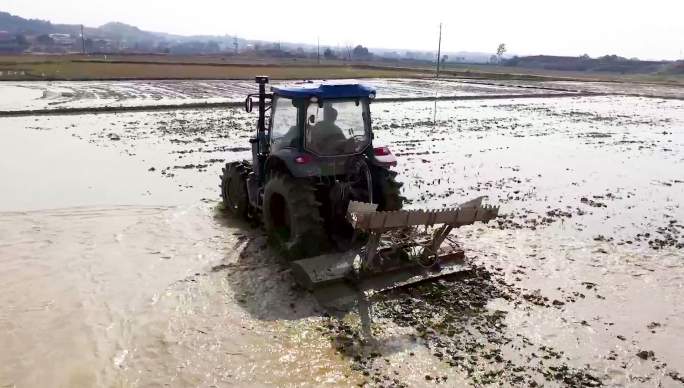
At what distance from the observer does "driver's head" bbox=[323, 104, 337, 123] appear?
248 inches

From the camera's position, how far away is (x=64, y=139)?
1383 cm

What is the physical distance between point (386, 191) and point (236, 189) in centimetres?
257

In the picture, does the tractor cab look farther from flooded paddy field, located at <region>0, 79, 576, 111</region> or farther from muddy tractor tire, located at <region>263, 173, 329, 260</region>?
flooded paddy field, located at <region>0, 79, 576, 111</region>

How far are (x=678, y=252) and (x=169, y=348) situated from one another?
6373 mm

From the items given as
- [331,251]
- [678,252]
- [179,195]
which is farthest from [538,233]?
[179,195]

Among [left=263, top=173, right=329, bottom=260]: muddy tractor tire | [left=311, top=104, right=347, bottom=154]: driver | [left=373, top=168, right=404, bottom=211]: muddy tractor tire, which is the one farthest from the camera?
[left=373, top=168, right=404, bottom=211]: muddy tractor tire

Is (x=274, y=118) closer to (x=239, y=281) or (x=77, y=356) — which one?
(x=239, y=281)

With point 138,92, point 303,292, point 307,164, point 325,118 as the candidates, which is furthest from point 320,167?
point 138,92

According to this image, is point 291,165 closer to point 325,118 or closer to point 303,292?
point 325,118

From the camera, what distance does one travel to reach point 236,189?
7957 mm

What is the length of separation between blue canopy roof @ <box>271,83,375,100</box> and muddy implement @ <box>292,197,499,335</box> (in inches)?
57.9

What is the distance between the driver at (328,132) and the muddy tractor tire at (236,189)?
6.01 ft

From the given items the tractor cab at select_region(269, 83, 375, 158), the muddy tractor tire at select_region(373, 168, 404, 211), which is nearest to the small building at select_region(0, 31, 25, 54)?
the tractor cab at select_region(269, 83, 375, 158)

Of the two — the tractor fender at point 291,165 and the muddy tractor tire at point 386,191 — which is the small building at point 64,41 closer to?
the tractor fender at point 291,165
